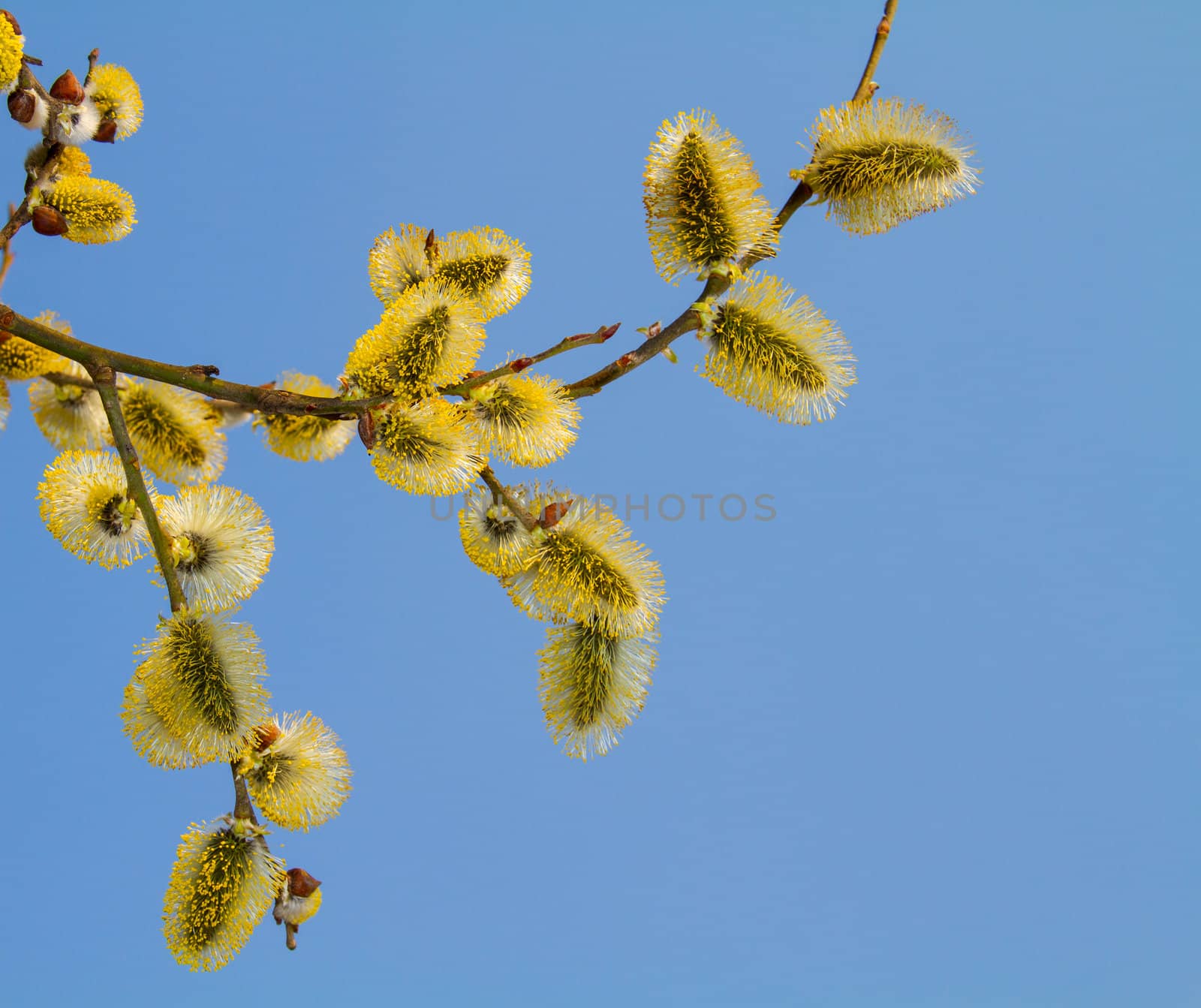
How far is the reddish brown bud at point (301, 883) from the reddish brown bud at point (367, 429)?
590mm

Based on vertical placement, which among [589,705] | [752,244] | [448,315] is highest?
[752,244]

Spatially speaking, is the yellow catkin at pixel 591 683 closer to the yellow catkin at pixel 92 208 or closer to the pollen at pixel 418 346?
the pollen at pixel 418 346

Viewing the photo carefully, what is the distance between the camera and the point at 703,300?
1.42 m

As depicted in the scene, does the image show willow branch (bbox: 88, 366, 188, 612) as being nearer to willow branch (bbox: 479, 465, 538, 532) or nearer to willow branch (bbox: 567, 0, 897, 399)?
willow branch (bbox: 479, 465, 538, 532)

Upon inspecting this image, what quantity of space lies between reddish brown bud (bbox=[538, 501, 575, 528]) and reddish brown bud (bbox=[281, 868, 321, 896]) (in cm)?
57

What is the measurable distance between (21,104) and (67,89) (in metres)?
0.09

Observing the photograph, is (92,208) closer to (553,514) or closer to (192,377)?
(192,377)

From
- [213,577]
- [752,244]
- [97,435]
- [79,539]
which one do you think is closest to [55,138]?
[97,435]

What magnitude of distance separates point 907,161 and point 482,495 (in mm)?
749

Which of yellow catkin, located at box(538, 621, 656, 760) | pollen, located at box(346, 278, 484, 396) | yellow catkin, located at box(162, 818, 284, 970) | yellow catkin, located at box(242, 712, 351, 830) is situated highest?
pollen, located at box(346, 278, 484, 396)

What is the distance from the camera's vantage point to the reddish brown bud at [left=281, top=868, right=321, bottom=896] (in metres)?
1.42

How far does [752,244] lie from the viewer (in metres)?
1.42

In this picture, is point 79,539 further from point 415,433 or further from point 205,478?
point 415,433

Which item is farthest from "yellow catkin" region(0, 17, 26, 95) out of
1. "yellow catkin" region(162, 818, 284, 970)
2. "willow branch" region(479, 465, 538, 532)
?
"yellow catkin" region(162, 818, 284, 970)
